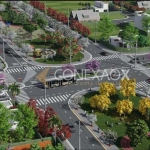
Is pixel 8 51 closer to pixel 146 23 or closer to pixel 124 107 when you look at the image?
pixel 146 23

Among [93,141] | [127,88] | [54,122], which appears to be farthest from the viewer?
[127,88]

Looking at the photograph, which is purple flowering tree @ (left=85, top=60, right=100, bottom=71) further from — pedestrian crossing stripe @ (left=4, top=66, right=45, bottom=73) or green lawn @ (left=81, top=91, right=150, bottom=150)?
green lawn @ (left=81, top=91, right=150, bottom=150)

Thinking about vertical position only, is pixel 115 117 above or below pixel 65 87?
below

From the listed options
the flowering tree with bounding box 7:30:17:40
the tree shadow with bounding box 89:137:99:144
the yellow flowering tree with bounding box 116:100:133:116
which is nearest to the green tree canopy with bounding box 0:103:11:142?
the tree shadow with bounding box 89:137:99:144

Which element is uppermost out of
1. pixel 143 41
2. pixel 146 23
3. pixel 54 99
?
pixel 146 23

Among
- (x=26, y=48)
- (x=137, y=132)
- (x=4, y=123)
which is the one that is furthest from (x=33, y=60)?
(x=137, y=132)

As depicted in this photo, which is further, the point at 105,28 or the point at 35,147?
the point at 105,28

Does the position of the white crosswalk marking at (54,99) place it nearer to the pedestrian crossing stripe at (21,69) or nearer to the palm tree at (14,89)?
the palm tree at (14,89)

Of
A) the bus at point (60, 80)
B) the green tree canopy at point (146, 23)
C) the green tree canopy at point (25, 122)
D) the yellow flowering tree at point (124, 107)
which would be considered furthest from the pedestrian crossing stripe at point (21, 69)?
the green tree canopy at point (146, 23)
